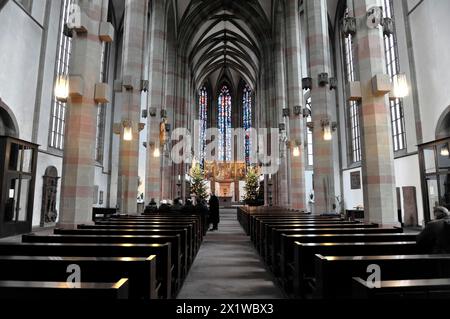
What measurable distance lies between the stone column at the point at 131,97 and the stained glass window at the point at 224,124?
2828 cm

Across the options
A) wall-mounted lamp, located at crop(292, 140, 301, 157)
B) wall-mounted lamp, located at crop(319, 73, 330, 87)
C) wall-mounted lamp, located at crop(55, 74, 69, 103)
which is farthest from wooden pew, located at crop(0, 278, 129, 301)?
wall-mounted lamp, located at crop(292, 140, 301, 157)

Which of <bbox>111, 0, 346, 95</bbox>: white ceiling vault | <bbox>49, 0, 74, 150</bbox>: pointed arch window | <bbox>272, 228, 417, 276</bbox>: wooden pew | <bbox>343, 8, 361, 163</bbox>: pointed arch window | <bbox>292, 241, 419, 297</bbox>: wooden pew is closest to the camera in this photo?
<bbox>292, 241, 419, 297</bbox>: wooden pew

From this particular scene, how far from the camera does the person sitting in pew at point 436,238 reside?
10.5 feet

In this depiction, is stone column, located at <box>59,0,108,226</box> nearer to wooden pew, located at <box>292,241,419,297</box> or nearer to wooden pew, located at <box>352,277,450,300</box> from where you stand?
wooden pew, located at <box>292,241,419,297</box>

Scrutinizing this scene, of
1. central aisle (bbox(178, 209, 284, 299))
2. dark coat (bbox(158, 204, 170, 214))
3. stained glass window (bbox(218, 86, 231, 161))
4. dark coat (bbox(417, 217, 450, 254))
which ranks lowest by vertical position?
central aisle (bbox(178, 209, 284, 299))

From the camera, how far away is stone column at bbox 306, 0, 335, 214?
11.2 metres

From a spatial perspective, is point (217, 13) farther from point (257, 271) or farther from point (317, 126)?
point (257, 271)

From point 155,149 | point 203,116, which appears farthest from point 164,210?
point 203,116

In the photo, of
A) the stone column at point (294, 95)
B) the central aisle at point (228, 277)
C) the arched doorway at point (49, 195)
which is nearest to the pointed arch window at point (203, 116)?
the stone column at point (294, 95)

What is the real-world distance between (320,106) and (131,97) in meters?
7.47

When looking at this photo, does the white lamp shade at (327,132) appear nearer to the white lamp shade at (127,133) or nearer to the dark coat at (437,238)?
the white lamp shade at (127,133)

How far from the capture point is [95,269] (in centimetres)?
240

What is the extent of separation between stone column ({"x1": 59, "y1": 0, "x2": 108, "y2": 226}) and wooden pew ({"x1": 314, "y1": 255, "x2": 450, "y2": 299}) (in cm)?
626
